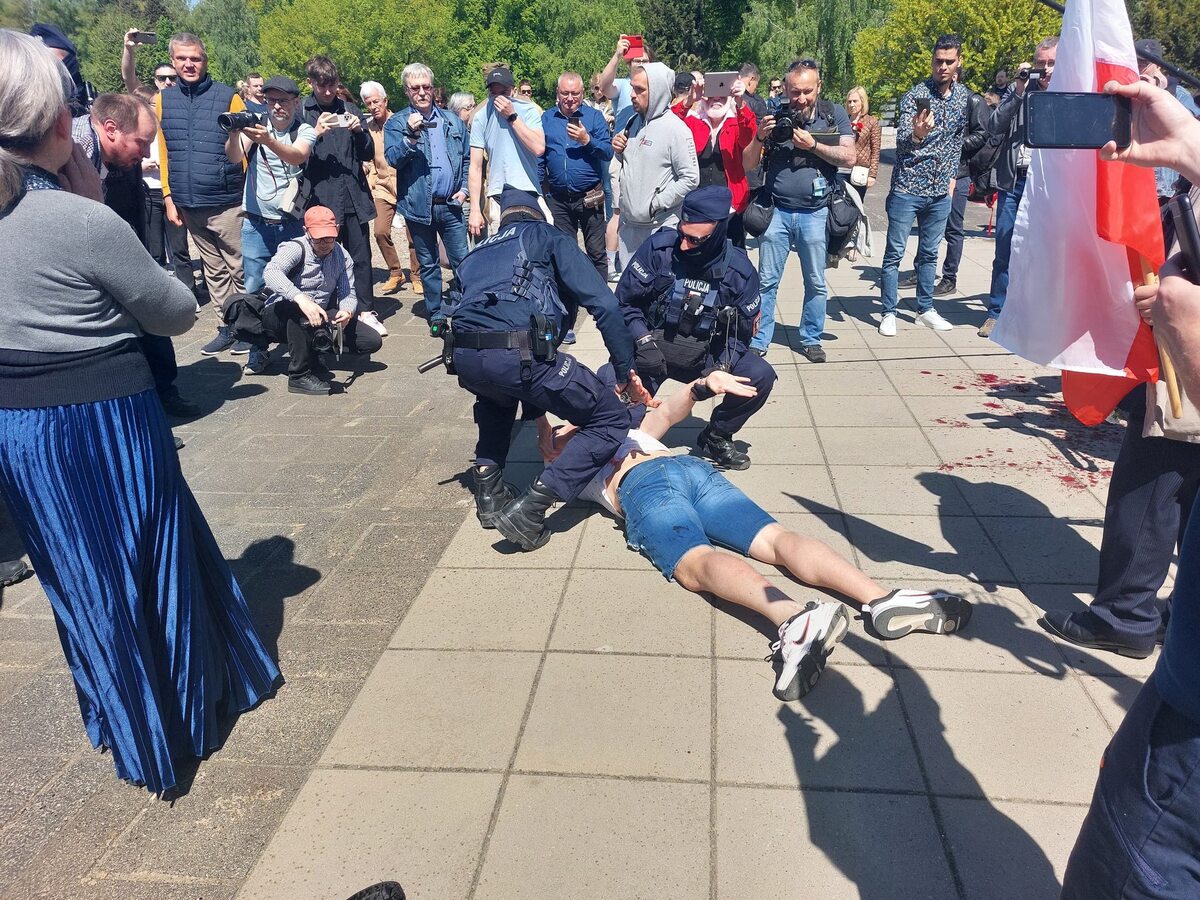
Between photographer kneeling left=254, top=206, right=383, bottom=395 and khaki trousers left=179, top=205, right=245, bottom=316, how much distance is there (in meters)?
0.81

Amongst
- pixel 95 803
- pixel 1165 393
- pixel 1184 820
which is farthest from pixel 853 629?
pixel 95 803

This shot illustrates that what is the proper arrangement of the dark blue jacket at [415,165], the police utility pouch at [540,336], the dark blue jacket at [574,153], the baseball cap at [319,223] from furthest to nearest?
the dark blue jacket at [415,165] → the dark blue jacket at [574,153] → the baseball cap at [319,223] → the police utility pouch at [540,336]

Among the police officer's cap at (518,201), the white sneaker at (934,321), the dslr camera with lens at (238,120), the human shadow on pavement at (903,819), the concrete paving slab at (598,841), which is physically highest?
the dslr camera with lens at (238,120)

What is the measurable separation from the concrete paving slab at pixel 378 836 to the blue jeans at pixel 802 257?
15.7 feet

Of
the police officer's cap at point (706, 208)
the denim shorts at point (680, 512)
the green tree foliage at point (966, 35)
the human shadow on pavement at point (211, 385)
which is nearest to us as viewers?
the denim shorts at point (680, 512)

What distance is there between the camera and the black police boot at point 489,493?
176 inches

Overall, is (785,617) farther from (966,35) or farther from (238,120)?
(966,35)

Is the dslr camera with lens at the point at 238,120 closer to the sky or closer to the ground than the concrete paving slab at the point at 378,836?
closer to the sky

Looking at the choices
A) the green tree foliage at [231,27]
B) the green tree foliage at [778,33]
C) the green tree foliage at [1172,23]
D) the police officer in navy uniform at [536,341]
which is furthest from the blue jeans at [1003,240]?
the green tree foliage at [231,27]

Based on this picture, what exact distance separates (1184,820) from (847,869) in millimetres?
1145

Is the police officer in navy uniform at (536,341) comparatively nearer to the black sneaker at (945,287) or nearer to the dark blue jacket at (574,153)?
the dark blue jacket at (574,153)

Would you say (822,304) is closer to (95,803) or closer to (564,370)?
(564,370)

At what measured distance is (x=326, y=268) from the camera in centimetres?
667

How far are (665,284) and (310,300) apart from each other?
9.85 feet
